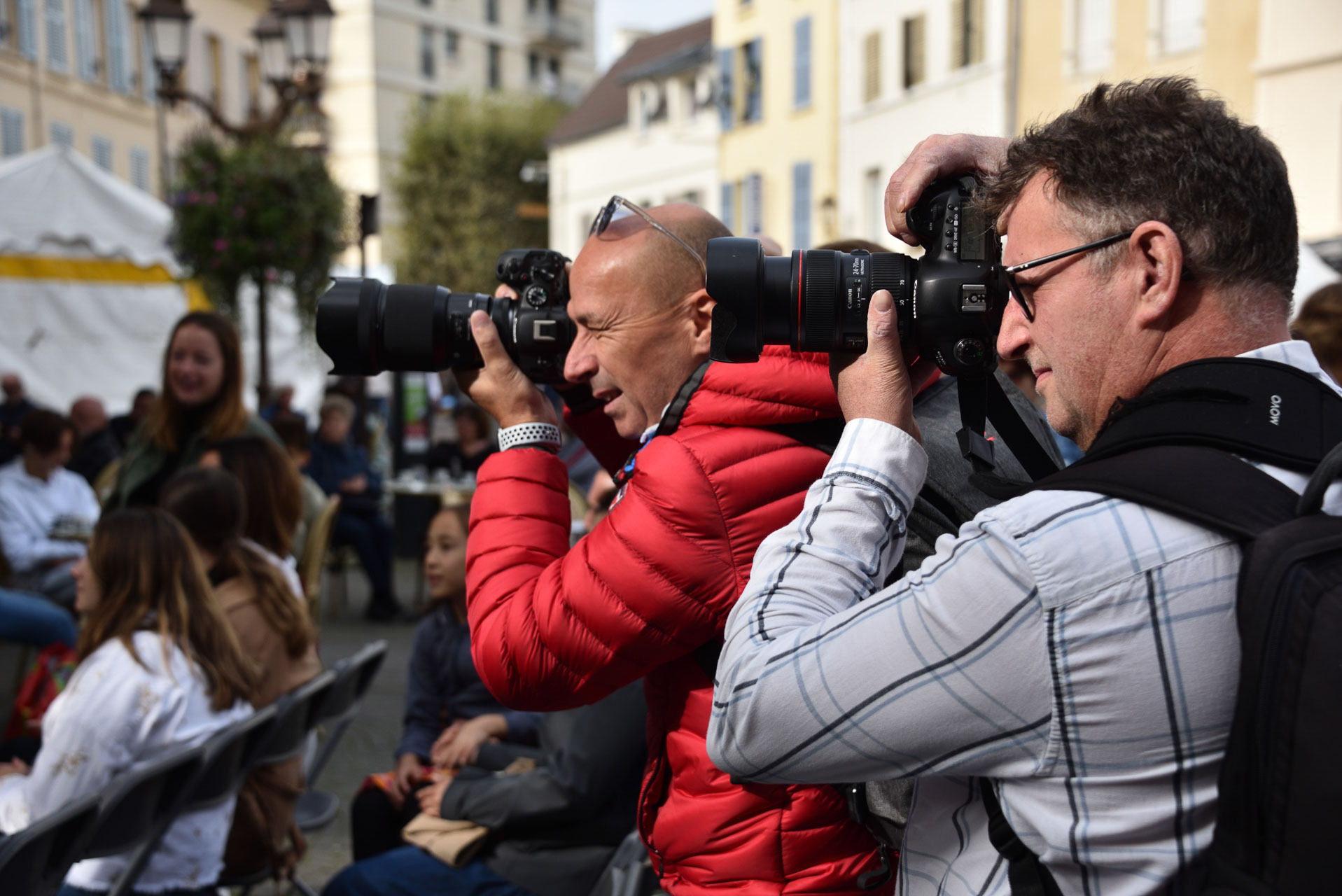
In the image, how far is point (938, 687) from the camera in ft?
3.54

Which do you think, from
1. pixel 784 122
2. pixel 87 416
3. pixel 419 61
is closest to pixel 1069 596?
pixel 87 416

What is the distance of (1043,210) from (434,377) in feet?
47.8

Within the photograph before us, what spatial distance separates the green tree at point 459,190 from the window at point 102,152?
953 cm

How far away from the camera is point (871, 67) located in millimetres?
22500

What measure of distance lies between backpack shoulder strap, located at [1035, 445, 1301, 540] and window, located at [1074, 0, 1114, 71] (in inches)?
690

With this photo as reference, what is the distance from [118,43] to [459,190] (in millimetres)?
10655

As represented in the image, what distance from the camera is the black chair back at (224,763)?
304cm

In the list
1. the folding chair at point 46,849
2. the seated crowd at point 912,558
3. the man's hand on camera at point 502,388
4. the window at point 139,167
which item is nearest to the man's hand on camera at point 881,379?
the seated crowd at point 912,558

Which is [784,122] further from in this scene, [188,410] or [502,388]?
[502,388]

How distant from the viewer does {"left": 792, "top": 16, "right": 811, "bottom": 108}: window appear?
24.4m

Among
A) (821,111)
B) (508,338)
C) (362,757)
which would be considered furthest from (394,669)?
(821,111)

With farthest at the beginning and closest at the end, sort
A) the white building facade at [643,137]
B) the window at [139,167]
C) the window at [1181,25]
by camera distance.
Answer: the white building facade at [643,137], the window at [139,167], the window at [1181,25]

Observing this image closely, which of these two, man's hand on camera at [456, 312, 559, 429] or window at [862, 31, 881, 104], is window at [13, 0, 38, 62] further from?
man's hand on camera at [456, 312, 559, 429]

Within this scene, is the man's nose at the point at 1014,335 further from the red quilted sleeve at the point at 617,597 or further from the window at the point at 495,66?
the window at the point at 495,66
